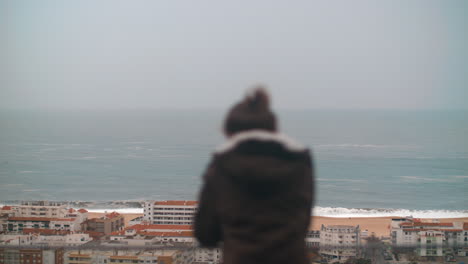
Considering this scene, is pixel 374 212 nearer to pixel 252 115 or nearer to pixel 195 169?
pixel 195 169

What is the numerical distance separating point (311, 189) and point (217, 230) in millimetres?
254

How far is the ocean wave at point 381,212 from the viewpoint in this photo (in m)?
18.2

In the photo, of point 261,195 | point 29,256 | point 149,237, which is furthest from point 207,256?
point 149,237

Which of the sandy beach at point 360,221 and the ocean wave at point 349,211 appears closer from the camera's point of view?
the sandy beach at point 360,221

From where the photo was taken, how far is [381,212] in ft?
61.6

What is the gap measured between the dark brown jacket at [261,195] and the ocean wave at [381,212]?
1746 cm

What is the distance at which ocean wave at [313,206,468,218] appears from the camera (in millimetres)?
18234

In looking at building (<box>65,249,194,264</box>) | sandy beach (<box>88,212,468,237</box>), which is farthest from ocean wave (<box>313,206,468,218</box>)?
building (<box>65,249,194,264</box>)

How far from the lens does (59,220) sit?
35.8ft

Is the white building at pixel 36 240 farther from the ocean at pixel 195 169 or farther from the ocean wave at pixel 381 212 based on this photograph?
the ocean wave at pixel 381 212

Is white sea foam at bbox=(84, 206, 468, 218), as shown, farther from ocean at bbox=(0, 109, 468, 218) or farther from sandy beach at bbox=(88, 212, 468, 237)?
sandy beach at bbox=(88, 212, 468, 237)

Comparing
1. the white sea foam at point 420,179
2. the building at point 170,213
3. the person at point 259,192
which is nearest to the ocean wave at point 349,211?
the building at point 170,213

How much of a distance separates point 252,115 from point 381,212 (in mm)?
18799

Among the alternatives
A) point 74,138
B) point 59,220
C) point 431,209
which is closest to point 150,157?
point 74,138
